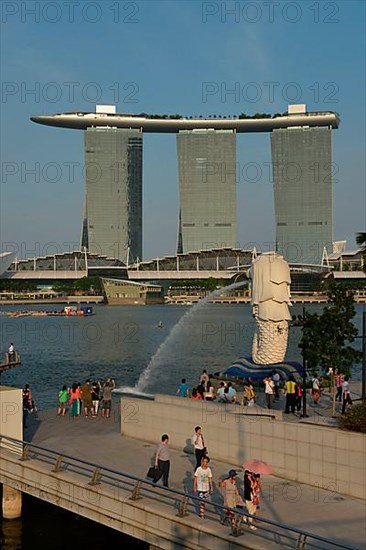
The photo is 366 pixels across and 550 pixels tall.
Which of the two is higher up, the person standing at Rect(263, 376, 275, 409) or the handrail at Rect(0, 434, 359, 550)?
the person standing at Rect(263, 376, 275, 409)

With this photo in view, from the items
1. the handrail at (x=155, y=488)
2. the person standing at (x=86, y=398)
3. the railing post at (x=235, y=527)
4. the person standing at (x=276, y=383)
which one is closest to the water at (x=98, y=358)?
the handrail at (x=155, y=488)

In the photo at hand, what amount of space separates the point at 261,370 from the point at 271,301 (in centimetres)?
219

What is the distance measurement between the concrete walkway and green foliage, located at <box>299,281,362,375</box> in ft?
17.7

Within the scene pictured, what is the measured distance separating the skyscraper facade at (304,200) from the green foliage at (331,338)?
166 meters

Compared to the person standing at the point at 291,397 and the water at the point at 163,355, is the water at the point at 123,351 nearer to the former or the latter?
the water at the point at 163,355

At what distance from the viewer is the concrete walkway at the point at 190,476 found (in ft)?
32.9

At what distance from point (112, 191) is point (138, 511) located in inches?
7235

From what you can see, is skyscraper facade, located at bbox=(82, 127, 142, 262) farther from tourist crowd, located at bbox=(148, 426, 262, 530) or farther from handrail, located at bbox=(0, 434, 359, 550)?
tourist crowd, located at bbox=(148, 426, 262, 530)

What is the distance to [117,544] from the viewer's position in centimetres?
1299

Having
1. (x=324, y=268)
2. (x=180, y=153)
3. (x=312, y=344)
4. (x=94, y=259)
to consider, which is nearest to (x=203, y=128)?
(x=180, y=153)

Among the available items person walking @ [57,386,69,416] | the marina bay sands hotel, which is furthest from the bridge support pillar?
the marina bay sands hotel

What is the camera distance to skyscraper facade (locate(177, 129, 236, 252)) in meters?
188

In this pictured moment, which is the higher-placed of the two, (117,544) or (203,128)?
(203,128)

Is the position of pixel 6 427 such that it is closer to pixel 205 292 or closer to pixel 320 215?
pixel 205 292
